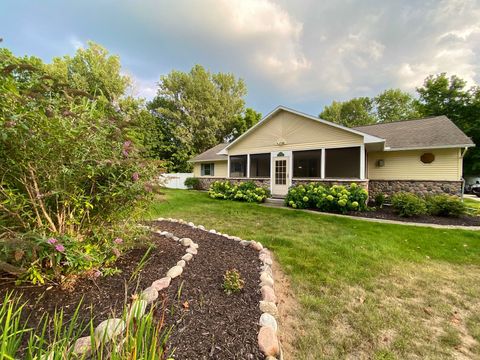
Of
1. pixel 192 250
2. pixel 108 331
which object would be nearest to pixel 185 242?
pixel 192 250

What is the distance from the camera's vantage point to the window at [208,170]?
15984mm

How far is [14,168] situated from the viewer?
1.79 m

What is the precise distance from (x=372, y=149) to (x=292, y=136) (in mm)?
3868

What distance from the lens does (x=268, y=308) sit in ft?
6.61

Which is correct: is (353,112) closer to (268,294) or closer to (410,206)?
(410,206)

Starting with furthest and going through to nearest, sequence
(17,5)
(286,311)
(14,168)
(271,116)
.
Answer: (271,116) < (17,5) < (286,311) < (14,168)

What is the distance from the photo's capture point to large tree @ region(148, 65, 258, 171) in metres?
23.2

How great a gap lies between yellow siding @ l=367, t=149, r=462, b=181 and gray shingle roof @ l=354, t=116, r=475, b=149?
0.42m

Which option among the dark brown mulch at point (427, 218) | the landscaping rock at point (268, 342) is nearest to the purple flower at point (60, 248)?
the landscaping rock at point (268, 342)

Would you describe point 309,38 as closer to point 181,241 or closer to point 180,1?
point 180,1

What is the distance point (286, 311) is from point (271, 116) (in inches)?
383

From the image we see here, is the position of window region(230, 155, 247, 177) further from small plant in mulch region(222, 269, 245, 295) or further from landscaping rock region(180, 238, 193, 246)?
small plant in mulch region(222, 269, 245, 295)

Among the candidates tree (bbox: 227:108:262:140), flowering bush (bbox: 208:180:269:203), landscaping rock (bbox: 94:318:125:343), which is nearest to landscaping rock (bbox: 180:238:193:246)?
landscaping rock (bbox: 94:318:125:343)

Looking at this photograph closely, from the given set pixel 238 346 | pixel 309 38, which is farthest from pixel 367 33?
pixel 238 346
